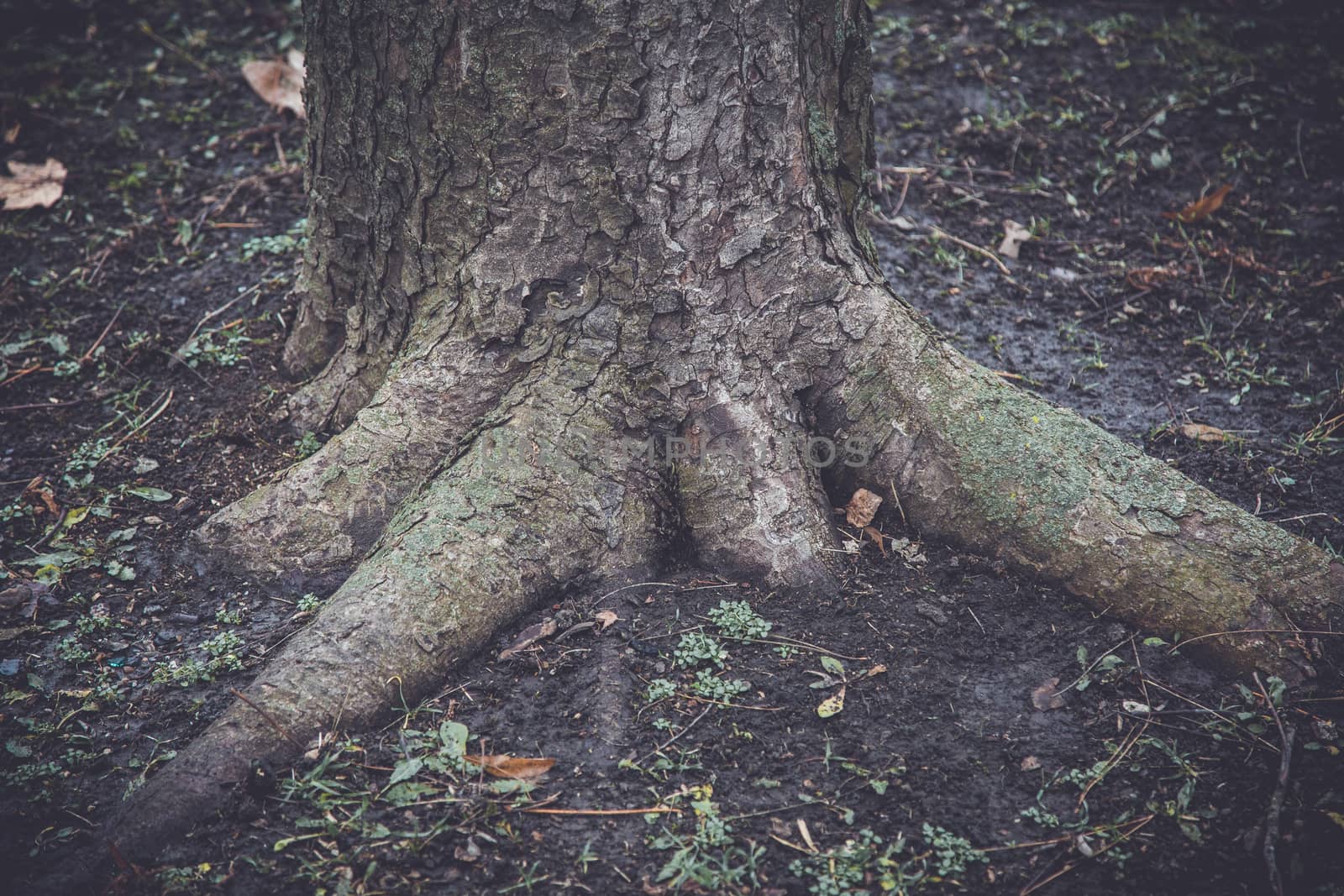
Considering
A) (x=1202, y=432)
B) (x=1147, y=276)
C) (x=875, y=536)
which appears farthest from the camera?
(x=1147, y=276)

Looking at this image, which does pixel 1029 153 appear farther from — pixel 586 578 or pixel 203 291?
pixel 203 291

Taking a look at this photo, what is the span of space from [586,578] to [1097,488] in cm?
153

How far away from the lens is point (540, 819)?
2057 millimetres

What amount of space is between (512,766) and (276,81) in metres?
4.56

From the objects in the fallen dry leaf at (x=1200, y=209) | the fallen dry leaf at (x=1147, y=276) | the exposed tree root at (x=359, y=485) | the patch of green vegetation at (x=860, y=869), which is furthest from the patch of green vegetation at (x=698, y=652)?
the fallen dry leaf at (x=1200, y=209)

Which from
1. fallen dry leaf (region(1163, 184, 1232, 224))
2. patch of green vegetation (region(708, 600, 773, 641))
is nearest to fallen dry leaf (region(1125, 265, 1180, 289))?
fallen dry leaf (region(1163, 184, 1232, 224))

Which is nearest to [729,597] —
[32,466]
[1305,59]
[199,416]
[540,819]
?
[540,819]

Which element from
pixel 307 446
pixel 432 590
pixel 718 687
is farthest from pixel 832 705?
pixel 307 446

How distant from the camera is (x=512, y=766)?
7.08ft

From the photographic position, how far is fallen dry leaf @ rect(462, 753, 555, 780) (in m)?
2.14

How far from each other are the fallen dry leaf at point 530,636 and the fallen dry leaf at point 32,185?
149 inches

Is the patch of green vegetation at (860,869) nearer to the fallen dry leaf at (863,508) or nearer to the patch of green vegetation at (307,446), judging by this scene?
the fallen dry leaf at (863,508)

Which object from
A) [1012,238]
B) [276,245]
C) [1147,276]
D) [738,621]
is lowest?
[738,621]

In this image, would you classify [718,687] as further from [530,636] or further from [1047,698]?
[1047,698]
